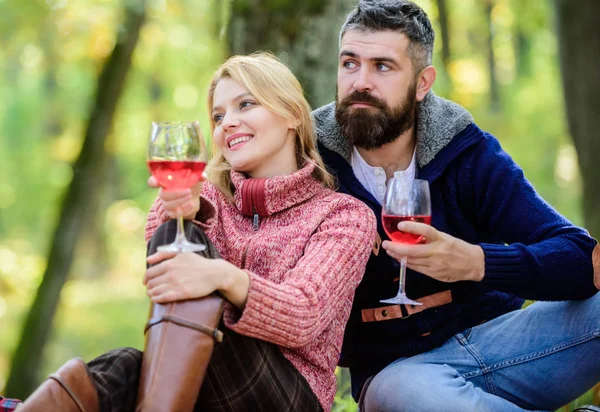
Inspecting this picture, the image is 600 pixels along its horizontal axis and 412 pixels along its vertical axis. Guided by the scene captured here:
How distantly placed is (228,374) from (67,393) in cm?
51

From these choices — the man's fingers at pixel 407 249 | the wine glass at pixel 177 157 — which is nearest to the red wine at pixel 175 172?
the wine glass at pixel 177 157

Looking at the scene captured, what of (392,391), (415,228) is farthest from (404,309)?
(415,228)

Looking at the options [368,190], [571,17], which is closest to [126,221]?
[571,17]

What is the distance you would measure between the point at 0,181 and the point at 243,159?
1510 cm

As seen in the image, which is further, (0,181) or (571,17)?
(0,181)

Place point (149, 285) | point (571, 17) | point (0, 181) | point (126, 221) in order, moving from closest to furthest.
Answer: point (149, 285) < point (571, 17) < point (0, 181) < point (126, 221)

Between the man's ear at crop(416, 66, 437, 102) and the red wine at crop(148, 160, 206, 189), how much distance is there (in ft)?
4.22

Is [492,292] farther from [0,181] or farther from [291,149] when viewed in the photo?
[0,181]

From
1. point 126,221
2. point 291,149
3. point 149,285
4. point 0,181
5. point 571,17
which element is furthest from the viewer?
point 126,221

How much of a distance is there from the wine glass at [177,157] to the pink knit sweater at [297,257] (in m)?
0.26

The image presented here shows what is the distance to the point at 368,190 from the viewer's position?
338cm

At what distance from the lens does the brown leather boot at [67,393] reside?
231 cm

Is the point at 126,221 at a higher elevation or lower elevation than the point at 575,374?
lower

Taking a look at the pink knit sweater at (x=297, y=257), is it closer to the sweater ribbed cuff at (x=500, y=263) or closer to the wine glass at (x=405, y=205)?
the wine glass at (x=405, y=205)
